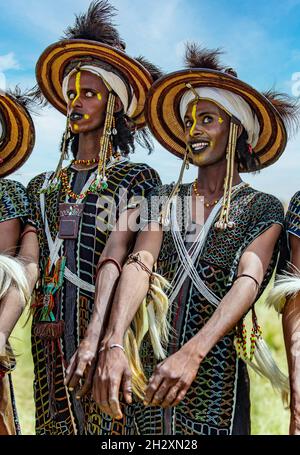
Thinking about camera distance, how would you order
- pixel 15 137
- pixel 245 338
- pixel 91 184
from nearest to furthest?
1. pixel 245 338
2. pixel 91 184
3. pixel 15 137

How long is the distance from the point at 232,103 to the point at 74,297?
135cm

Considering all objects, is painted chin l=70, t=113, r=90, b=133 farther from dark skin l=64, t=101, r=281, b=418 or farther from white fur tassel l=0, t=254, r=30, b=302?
white fur tassel l=0, t=254, r=30, b=302

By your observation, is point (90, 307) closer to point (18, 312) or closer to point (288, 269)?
point (18, 312)

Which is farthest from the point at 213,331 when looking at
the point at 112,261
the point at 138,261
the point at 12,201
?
the point at 12,201

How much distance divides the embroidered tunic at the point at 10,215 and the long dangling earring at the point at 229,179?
117 centimetres

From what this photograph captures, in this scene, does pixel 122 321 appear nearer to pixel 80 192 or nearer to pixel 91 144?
pixel 80 192

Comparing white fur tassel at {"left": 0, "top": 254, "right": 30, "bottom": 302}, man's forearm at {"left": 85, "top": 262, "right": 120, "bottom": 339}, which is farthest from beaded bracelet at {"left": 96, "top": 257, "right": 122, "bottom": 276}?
white fur tassel at {"left": 0, "top": 254, "right": 30, "bottom": 302}

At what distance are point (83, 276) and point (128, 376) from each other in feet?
2.84

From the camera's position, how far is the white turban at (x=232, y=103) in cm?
427

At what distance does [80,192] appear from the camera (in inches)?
179

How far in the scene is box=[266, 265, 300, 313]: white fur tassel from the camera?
3871 millimetres

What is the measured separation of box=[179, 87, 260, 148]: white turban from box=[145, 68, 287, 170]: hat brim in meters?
0.02

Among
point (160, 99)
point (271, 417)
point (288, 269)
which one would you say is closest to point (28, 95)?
point (160, 99)

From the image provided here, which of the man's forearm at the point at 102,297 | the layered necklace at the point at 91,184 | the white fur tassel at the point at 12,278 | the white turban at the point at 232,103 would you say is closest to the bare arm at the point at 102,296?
the man's forearm at the point at 102,297
